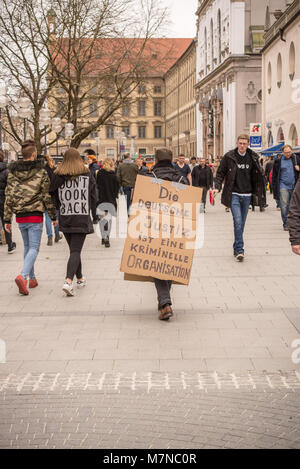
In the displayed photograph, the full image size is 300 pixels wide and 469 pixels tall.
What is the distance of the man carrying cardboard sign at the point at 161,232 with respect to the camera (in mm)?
7359

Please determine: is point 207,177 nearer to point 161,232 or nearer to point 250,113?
point 161,232

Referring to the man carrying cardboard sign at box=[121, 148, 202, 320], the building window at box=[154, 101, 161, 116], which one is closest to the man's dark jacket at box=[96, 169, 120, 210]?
the man carrying cardboard sign at box=[121, 148, 202, 320]

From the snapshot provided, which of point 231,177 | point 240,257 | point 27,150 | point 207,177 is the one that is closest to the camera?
point 27,150

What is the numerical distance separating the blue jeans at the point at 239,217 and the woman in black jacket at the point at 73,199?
3427 millimetres

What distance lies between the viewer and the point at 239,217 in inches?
453

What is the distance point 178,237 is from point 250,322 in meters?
1.19

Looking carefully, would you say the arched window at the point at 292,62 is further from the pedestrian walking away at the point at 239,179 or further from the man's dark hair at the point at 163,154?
the man's dark hair at the point at 163,154

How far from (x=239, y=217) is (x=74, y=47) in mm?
20713

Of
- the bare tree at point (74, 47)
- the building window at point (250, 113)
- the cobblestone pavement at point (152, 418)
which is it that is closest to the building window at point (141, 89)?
the bare tree at point (74, 47)

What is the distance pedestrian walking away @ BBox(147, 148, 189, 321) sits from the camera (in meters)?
7.20

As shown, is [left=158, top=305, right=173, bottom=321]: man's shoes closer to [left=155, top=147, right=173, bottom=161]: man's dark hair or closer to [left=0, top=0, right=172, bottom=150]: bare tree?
[left=155, top=147, right=173, bottom=161]: man's dark hair

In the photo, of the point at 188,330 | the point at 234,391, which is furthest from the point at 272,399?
the point at 188,330

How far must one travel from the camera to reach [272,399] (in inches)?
186

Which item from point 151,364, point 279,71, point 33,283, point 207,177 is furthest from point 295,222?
point 279,71
